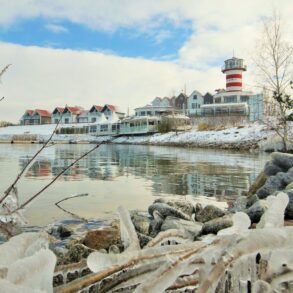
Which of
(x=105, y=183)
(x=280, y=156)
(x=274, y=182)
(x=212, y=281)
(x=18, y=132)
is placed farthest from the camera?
(x=18, y=132)

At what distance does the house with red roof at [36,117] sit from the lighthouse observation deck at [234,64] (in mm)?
48993

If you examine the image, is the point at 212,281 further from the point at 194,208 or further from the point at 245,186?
the point at 245,186

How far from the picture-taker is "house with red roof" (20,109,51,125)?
102375 mm

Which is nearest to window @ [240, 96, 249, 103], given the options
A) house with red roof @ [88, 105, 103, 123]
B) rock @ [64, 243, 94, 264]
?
house with red roof @ [88, 105, 103, 123]

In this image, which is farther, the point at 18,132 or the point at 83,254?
the point at 18,132

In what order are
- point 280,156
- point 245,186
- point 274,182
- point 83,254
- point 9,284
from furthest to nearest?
point 245,186 → point 280,156 → point 274,182 → point 83,254 → point 9,284

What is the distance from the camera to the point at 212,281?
56 centimetres

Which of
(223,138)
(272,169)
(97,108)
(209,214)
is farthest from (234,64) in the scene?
(209,214)

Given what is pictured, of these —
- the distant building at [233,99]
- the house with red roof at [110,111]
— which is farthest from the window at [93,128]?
the distant building at [233,99]

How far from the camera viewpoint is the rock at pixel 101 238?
16.6 feet

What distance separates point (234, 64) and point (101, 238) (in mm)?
74040

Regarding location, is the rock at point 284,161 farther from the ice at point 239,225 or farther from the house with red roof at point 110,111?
the house with red roof at point 110,111

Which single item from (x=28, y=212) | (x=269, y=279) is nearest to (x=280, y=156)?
(x=28, y=212)

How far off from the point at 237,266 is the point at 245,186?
11823 mm
